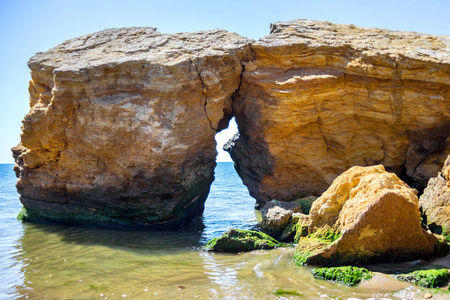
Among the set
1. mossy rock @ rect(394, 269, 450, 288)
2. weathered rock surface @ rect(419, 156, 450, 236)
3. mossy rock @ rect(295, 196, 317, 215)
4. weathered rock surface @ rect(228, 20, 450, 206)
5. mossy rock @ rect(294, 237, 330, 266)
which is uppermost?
weathered rock surface @ rect(228, 20, 450, 206)

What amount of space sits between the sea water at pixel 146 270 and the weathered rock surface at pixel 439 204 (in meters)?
2.48

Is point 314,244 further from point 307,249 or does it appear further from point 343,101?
point 343,101

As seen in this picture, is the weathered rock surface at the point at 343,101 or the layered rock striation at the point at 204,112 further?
the weathered rock surface at the point at 343,101

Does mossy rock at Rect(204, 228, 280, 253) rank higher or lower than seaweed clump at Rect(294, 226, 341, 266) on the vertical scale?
lower

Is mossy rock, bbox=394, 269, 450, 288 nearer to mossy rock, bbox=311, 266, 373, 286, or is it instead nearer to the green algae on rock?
mossy rock, bbox=311, 266, 373, 286

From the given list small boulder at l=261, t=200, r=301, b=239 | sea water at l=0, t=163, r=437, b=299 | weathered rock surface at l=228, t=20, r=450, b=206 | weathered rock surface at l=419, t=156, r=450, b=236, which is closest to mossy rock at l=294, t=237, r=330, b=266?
sea water at l=0, t=163, r=437, b=299

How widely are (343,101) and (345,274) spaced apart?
21.8 ft

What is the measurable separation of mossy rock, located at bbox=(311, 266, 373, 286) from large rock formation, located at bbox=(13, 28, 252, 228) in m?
5.56

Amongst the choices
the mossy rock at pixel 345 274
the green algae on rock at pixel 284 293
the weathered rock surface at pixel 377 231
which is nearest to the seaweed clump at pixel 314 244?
the weathered rock surface at pixel 377 231

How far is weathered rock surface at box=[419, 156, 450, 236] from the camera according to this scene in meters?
7.49

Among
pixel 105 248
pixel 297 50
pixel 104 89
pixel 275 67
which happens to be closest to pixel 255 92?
pixel 275 67

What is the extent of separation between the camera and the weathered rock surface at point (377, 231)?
21.6 ft

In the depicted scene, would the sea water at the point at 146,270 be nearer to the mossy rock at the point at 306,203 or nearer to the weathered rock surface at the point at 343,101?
the mossy rock at the point at 306,203

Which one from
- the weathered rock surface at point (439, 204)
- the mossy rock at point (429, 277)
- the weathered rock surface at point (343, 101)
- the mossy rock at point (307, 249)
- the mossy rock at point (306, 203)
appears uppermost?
the weathered rock surface at point (343, 101)
